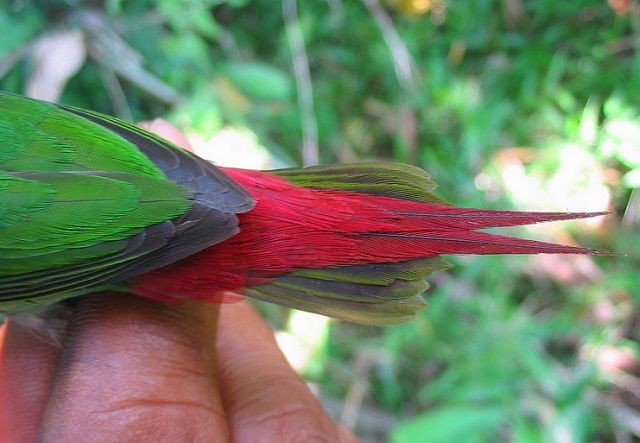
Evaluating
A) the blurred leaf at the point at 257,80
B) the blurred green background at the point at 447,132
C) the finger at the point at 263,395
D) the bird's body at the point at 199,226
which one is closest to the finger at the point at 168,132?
the bird's body at the point at 199,226

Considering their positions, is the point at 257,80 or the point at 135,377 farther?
the point at 257,80

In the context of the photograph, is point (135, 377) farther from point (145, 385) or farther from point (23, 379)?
point (23, 379)

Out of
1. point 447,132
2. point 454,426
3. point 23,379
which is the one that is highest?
point 447,132

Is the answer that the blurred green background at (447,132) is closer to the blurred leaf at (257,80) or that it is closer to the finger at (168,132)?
the blurred leaf at (257,80)

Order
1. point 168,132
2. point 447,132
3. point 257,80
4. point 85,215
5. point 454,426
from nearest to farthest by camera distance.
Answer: point 85,215, point 168,132, point 454,426, point 257,80, point 447,132

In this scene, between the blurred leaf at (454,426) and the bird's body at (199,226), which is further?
the blurred leaf at (454,426)

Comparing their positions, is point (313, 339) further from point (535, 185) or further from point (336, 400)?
point (535, 185)

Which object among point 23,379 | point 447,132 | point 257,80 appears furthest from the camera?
point 447,132

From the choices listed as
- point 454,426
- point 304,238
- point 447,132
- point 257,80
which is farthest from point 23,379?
point 447,132

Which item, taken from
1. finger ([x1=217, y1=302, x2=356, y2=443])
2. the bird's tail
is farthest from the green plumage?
finger ([x1=217, y1=302, x2=356, y2=443])
